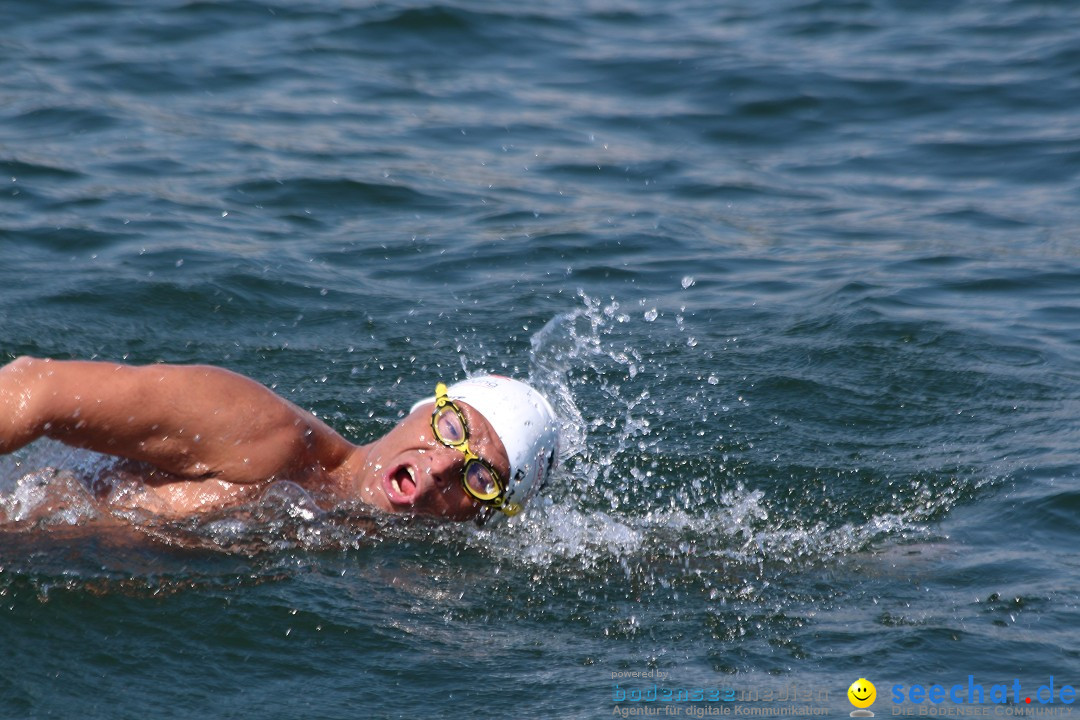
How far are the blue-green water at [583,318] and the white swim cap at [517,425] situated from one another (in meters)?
0.24

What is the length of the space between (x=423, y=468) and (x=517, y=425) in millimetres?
460

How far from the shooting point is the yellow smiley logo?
175 inches

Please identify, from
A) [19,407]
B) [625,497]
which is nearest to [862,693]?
[625,497]

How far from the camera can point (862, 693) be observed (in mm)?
4512

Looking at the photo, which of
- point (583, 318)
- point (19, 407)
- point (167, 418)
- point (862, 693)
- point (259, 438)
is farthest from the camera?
point (583, 318)

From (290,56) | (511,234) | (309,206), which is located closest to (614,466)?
(511,234)

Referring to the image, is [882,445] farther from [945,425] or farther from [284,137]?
[284,137]

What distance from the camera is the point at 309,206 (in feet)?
34.6

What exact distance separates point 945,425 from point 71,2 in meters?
11.3

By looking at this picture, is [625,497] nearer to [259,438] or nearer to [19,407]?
[259,438]

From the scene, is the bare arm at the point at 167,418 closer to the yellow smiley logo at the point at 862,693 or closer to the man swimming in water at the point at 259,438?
the man swimming in water at the point at 259,438

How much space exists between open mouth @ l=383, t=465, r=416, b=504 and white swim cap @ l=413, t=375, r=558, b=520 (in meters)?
0.33

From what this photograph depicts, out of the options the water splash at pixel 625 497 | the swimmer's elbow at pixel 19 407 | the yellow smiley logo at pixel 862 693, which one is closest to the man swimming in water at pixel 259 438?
the swimmer's elbow at pixel 19 407

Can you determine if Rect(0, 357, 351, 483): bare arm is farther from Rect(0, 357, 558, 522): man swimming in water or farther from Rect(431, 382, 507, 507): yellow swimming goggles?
Rect(431, 382, 507, 507): yellow swimming goggles
